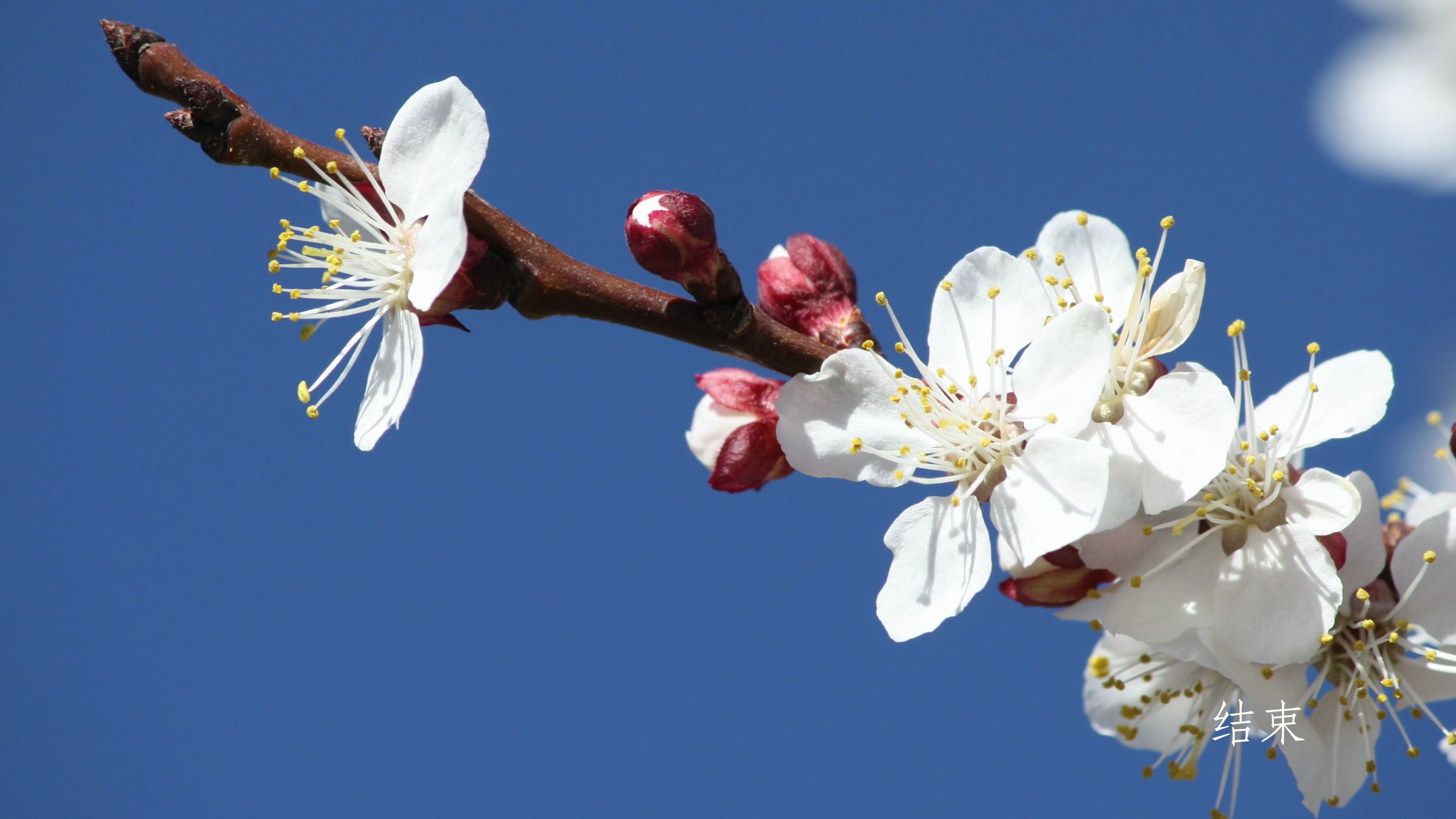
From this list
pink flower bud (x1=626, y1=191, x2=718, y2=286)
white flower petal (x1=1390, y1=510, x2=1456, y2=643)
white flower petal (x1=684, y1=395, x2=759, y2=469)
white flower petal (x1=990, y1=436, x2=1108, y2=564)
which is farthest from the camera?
white flower petal (x1=684, y1=395, x2=759, y2=469)

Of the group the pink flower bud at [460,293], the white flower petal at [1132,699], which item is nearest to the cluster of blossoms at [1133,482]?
the white flower petal at [1132,699]

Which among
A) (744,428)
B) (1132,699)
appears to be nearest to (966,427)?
(744,428)

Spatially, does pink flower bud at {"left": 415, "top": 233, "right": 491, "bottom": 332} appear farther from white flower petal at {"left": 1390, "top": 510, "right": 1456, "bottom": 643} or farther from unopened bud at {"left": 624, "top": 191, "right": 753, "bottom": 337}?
white flower petal at {"left": 1390, "top": 510, "right": 1456, "bottom": 643}

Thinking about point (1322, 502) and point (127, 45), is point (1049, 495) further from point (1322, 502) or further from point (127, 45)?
point (127, 45)

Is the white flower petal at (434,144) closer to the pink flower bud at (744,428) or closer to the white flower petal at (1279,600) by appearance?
the pink flower bud at (744,428)

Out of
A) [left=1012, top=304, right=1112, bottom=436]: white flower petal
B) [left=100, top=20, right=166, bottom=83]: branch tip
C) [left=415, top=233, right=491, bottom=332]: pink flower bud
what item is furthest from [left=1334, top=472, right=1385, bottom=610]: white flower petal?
[left=100, top=20, right=166, bottom=83]: branch tip
